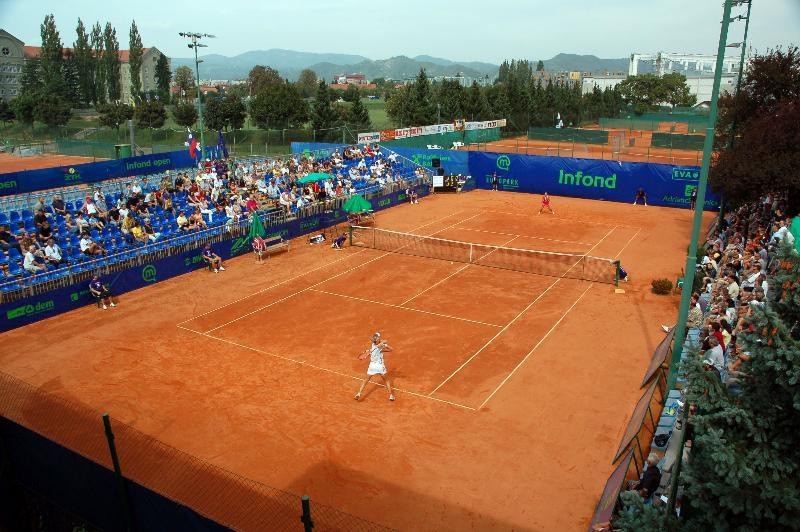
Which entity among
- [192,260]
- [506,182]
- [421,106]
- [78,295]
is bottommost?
[78,295]

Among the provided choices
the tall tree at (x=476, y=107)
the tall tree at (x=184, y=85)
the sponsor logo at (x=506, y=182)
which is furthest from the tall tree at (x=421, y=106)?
the tall tree at (x=184, y=85)

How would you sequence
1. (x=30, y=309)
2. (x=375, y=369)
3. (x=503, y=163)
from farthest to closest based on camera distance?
(x=503, y=163)
(x=30, y=309)
(x=375, y=369)

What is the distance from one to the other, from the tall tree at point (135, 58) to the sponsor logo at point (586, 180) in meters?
89.2

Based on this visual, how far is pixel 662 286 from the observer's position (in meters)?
21.8

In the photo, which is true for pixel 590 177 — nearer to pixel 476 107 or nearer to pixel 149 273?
pixel 149 273

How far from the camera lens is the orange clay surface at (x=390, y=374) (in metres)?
11.4

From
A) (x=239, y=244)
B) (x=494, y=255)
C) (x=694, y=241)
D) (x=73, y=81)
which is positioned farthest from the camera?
(x=73, y=81)

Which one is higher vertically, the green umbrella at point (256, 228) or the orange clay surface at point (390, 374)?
the green umbrella at point (256, 228)

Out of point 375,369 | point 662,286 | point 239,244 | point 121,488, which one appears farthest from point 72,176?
point 662,286

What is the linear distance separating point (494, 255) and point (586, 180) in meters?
18.4

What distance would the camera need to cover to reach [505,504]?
420 inches

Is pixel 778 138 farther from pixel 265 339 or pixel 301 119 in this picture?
pixel 301 119

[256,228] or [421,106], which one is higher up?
[421,106]

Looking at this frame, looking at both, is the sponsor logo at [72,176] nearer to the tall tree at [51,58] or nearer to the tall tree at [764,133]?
the tall tree at [764,133]
